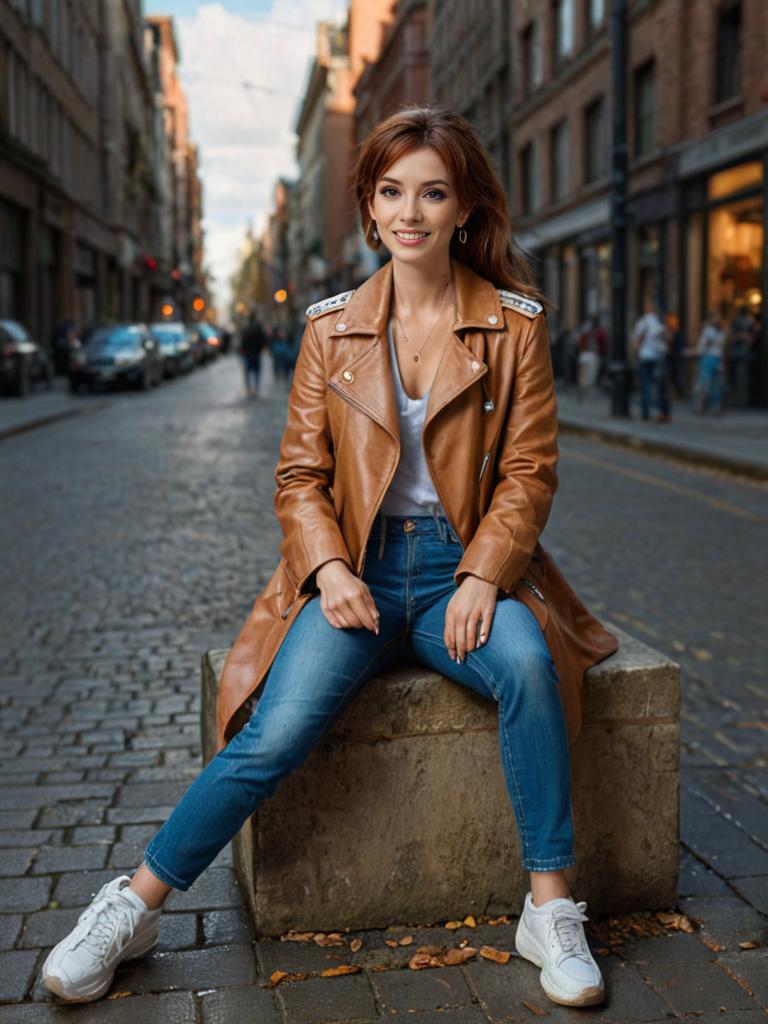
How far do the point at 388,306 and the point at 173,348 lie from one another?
38915 mm

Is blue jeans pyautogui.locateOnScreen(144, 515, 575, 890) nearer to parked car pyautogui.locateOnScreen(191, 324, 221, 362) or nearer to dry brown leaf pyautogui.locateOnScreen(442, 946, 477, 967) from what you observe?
dry brown leaf pyautogui.locateOnScreen(442, 946, 477, 967)

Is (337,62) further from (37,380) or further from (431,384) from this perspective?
(431,384)

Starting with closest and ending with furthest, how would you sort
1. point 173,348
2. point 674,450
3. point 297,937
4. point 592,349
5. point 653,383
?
point 297,937 → point 674,450 → point 653,383 → point 592,349 → point 173,348

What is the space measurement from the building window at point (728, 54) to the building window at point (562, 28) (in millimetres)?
9555

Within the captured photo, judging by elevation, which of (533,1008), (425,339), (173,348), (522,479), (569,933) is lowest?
(533,1008)

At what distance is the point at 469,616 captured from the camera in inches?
112

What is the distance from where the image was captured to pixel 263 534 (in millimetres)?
9273

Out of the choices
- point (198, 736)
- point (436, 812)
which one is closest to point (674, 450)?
point (198, 736)

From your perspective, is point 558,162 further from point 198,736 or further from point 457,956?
point 457,956

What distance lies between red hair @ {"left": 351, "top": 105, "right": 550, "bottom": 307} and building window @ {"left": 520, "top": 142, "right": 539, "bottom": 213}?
33140 millimetres

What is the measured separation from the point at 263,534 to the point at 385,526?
626cm

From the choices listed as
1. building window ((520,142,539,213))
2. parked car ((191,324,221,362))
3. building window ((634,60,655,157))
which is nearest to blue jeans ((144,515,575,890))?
building window ((634,60,655,157))

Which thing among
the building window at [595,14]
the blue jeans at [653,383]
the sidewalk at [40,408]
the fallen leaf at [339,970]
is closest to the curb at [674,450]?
the blue jeans at [653,383]

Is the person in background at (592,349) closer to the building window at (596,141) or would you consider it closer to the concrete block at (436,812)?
the building window at (596,141)
